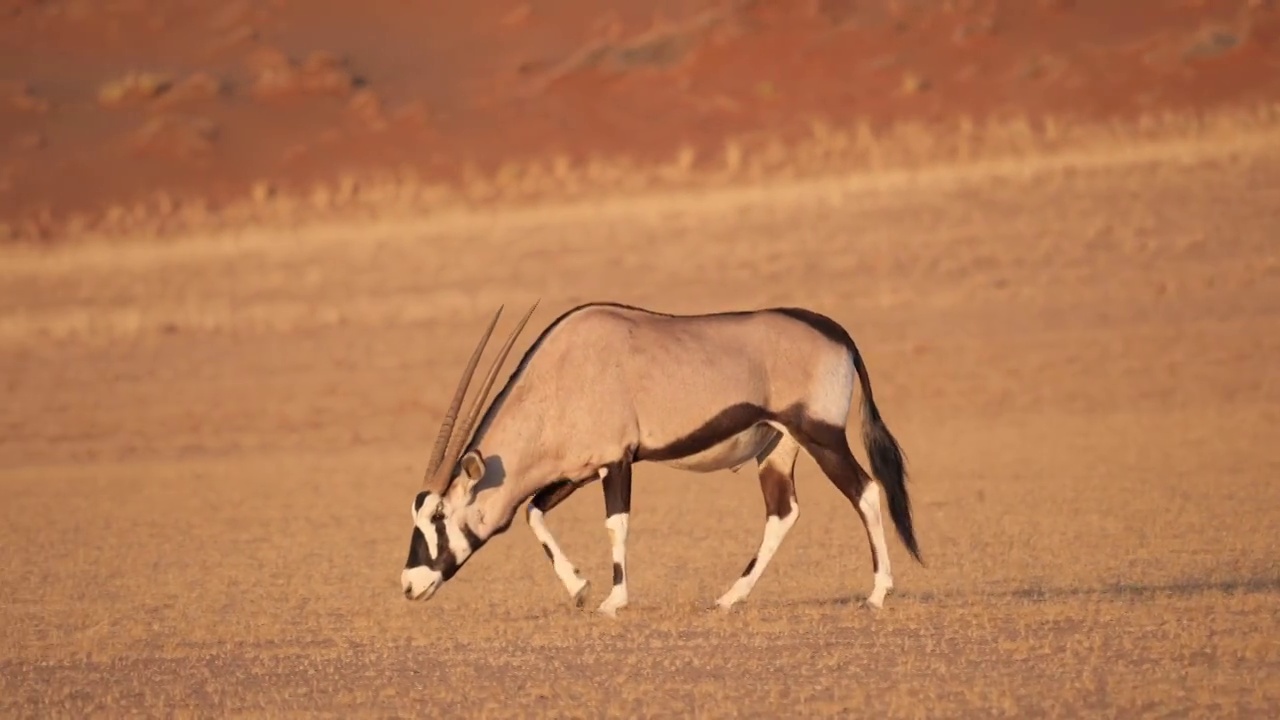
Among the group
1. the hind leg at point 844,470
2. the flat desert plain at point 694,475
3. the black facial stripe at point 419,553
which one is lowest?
the flat desert plain at point 694,475

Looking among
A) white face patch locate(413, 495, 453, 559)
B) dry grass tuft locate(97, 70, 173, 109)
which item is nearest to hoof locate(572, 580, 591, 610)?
white face patch locate(413, 495, 453, 559)

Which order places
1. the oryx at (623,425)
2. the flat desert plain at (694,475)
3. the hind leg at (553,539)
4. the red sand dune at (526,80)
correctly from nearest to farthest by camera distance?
the flat desert plain at (694,475) < the oryx at (623,425) < the hind leg at (553,539) < the red sand dune at (526,80)

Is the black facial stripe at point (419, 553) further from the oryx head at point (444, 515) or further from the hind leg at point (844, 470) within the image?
the hind leg at point (844, 470)

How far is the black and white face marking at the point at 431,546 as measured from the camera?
32.9 ft

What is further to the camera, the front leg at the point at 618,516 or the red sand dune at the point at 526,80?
the red sand dune at the point at 526,80

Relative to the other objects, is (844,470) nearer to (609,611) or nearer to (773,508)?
(773,508)

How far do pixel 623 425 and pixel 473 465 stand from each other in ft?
2.47

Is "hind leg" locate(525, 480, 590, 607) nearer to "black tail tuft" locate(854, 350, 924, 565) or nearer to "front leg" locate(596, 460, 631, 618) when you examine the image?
"front leg" locate(596, 460, 631, 618)

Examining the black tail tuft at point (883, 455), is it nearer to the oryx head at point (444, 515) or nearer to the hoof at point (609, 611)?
the hoof at point (609, 611)

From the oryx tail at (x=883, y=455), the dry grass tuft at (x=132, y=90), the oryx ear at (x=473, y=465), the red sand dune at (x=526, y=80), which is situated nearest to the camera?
the oryx ear at (x=473, y=465)

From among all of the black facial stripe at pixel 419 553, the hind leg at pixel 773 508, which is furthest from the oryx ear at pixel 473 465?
the hind leg at pixel 773 508

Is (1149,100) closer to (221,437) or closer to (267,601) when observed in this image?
(221,437)

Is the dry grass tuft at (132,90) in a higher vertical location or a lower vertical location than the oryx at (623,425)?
→ lower

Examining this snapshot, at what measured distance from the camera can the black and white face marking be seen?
10023mm
